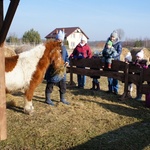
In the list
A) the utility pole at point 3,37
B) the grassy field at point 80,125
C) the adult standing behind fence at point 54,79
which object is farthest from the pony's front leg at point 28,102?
the utility pole at point 3,37

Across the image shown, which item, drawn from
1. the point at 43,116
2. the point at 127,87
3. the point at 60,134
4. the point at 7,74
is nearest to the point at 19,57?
the point at 7,74

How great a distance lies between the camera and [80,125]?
217 inches

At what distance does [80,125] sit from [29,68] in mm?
1705

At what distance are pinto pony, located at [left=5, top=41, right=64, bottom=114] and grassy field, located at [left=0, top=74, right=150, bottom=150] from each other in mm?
651

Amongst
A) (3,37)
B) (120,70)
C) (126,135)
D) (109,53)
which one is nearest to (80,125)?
(126,135)

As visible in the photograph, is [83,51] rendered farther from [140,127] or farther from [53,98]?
[140,127]

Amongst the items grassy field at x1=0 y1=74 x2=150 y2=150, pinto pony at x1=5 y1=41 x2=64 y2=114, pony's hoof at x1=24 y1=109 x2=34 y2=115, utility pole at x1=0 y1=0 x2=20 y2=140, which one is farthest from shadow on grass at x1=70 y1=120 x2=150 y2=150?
pinto pony at x1=5 y1=41 x2=64 y2=114

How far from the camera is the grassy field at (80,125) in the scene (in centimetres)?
459

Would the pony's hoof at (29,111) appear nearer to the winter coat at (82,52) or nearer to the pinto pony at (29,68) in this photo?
the pinto pony at (29,68)

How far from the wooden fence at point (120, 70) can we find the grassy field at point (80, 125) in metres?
0.60

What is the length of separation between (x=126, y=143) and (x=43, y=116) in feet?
6.93

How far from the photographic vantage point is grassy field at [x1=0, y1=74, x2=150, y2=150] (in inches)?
181

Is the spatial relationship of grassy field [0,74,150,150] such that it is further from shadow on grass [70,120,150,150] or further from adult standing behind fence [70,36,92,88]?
adult standing behind fence [70,36,92,88]

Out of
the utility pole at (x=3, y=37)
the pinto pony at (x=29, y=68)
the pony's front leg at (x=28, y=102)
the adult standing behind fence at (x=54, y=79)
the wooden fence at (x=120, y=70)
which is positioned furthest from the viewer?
the wooden fence at (x=120, y=70)
